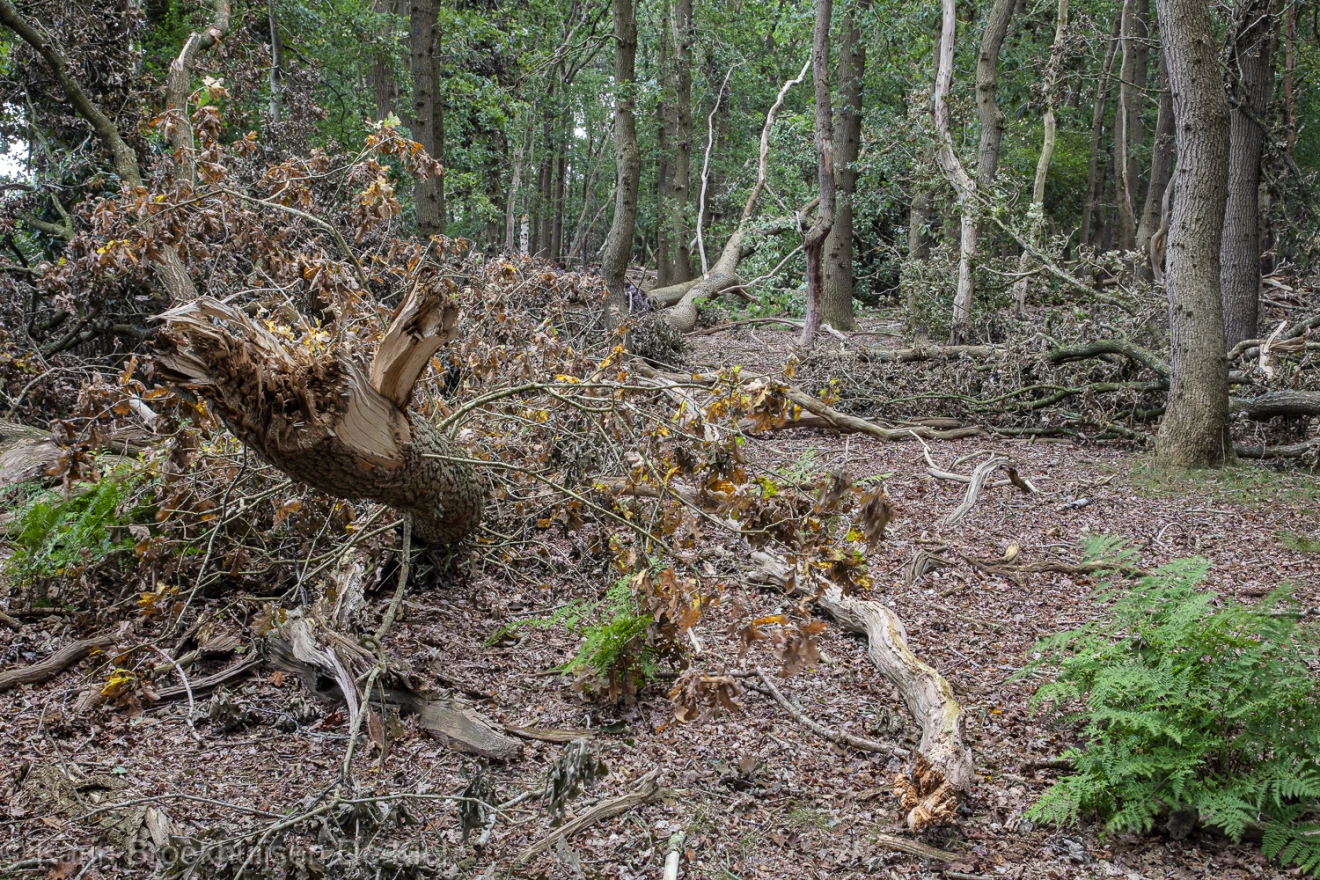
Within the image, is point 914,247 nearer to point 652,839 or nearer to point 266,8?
point 266,8

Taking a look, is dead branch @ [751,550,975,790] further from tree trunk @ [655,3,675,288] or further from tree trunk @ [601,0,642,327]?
tree trunk @ [655,3,675,288]

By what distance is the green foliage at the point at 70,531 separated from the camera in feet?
13.9

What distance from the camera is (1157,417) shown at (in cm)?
816

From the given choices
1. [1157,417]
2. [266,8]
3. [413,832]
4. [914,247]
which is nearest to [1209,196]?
[1157,417]

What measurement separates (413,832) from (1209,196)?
22.8 ft

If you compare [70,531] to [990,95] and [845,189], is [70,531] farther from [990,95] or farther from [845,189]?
[845,189]

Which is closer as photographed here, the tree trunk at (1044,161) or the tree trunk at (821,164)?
the tree trunk at (1044,161)

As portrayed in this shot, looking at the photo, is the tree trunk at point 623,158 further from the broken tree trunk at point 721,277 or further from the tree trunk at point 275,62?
the tree trunk at point 275,62

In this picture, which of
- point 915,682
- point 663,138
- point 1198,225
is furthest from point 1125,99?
point 915,682

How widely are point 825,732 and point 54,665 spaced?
345 centimetres

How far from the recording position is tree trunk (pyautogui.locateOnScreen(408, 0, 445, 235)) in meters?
9.38

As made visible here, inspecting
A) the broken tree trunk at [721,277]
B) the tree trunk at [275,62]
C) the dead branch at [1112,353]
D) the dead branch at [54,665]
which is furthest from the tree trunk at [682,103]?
the dead branch at [54,665]

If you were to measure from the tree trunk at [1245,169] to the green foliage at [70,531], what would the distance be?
8.61m

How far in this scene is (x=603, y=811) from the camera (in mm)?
2982
